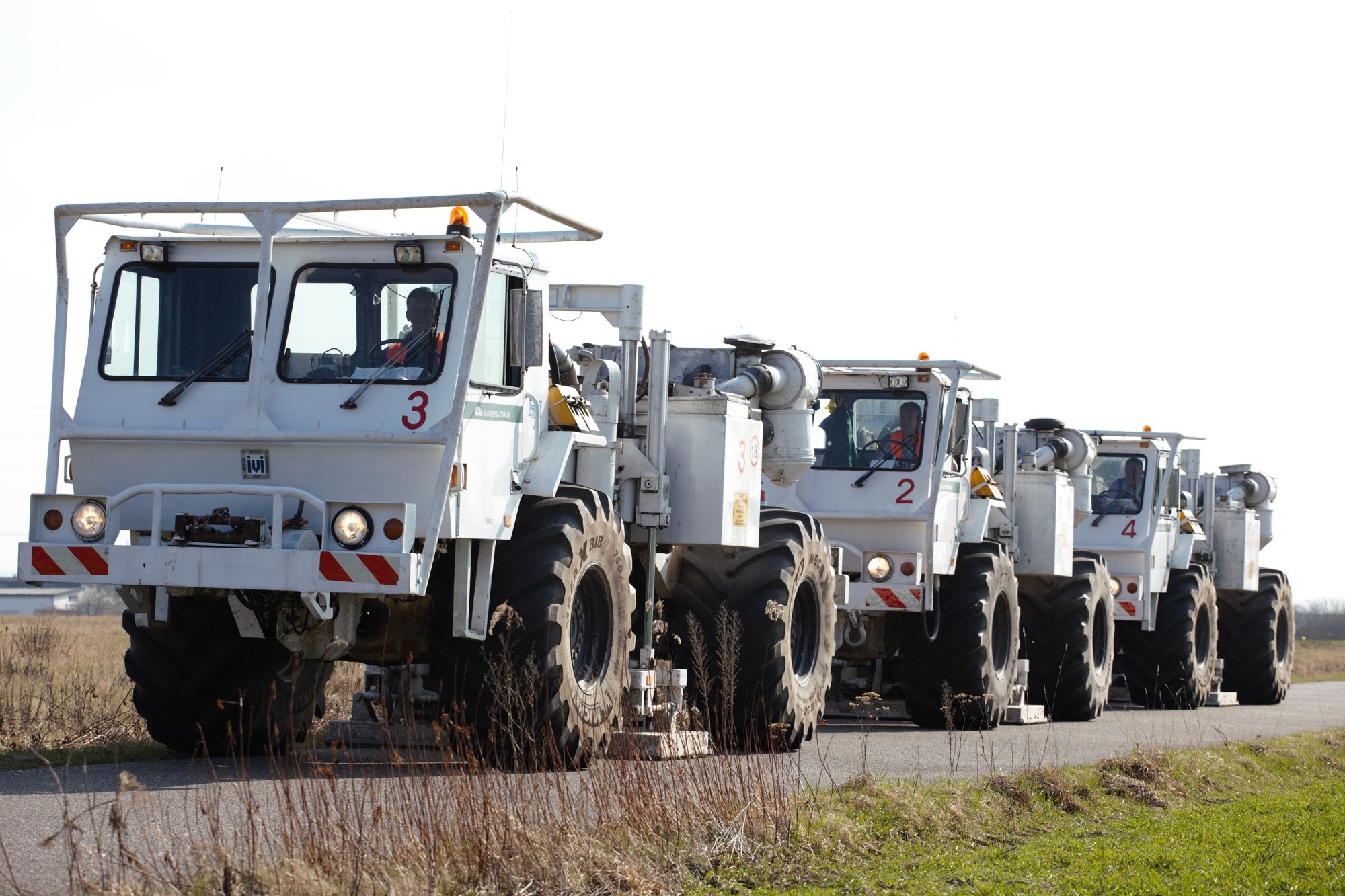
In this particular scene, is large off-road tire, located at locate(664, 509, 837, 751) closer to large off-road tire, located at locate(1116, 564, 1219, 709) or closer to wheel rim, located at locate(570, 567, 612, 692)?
wheel rim, located at locate(570, 567, 612, 692)

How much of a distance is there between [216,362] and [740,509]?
14.2ft

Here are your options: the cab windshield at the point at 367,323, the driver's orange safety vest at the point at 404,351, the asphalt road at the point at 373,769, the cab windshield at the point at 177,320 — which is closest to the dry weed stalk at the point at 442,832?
the asphalt road at the point at 373,769

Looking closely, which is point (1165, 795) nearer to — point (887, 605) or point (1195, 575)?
point (887, 605)

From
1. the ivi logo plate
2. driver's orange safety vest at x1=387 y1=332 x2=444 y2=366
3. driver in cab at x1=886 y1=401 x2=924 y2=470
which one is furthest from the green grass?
driver in cab at x1=886 y1=401 x2=924 y2=470

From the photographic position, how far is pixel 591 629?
37.8ft

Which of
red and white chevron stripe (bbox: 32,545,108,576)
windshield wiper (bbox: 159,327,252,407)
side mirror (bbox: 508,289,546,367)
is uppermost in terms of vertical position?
side mirror (bbox: 508,289,546,367)

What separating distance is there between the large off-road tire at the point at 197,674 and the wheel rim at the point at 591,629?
1746mm

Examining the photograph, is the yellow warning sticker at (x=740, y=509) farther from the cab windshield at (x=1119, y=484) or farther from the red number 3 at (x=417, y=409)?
the cab windshield at (x=1119, y=484)

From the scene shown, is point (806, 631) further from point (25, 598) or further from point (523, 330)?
point (25, 598)

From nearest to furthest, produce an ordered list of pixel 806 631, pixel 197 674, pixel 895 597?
pixel 197 674
pixel 806 631
pixel 895 597

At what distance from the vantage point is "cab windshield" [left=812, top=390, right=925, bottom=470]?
56.1 feet

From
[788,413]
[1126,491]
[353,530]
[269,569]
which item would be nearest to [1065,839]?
[353,530]

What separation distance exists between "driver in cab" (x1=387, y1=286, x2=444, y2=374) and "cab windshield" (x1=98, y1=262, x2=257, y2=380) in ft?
3.05

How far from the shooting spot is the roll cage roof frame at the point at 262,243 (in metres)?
10.2
